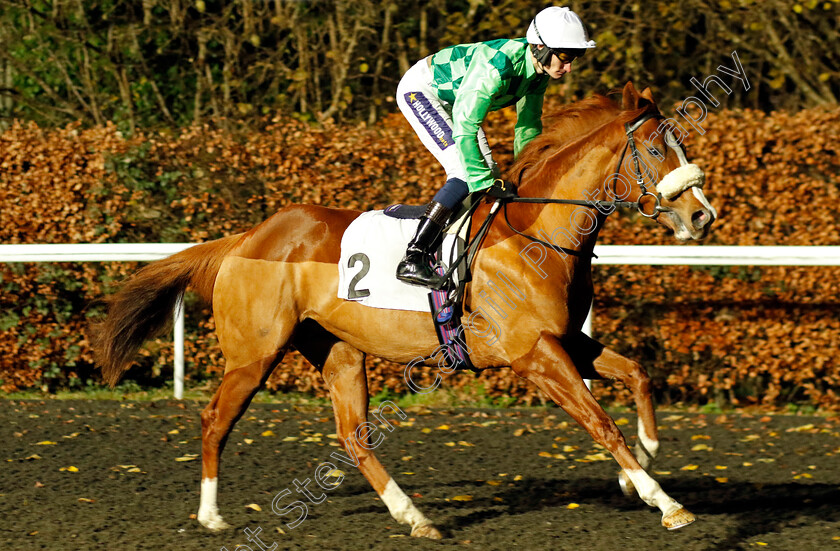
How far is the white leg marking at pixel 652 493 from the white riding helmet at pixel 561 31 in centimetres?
171

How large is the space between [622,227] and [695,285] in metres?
0.65

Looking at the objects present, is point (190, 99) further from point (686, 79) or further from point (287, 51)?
point (686, 79)

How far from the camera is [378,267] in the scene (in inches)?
168

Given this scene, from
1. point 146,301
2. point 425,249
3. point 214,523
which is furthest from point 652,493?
point 146,301

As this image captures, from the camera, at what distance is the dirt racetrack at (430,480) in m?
4.07

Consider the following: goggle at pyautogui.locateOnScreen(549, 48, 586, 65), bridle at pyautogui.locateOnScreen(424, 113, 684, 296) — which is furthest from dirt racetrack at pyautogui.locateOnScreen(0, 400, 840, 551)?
goggle at pyautogui.locateOnScreen(549, 48, 586, 65)

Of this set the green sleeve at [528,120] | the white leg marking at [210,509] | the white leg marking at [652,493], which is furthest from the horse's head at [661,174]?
the white leg marking at [210,509]

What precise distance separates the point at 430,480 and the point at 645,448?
1446 millimetres

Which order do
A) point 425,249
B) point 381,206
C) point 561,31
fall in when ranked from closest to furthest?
point 561,31
point 425,249
point 381,206

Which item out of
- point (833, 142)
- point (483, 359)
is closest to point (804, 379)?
point (833, 142)

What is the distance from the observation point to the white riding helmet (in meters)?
3.88

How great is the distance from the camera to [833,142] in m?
6.55

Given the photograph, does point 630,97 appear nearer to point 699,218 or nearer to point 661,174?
point 661,174

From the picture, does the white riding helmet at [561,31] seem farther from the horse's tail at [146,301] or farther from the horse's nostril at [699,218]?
the horse's tail at [146,301]
